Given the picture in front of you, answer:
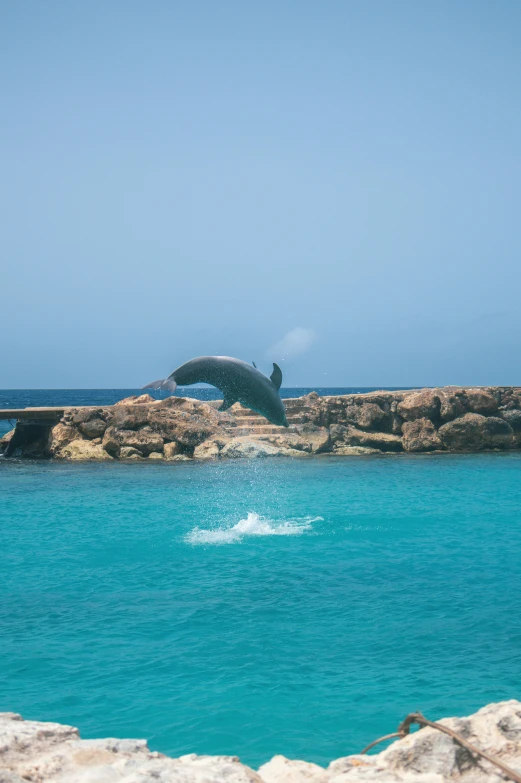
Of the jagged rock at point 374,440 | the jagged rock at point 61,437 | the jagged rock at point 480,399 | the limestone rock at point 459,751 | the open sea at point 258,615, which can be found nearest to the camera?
the limestone rock at point 459,751

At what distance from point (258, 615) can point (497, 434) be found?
839 inches

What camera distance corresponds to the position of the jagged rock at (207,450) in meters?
25.3

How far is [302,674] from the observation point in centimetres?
689

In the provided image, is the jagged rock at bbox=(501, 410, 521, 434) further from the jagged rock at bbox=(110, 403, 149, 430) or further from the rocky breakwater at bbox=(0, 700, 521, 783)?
the rocky breakwater at bbox=(0, 700, 521, 783)

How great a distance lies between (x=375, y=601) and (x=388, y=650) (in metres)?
1.80

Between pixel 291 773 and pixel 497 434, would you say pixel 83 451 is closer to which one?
pixel 497 434

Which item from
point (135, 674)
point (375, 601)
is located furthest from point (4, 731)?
point (375, 601)

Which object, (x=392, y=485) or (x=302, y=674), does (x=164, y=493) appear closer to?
(x=392, y=485)

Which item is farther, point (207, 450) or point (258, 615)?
point (207, 450)

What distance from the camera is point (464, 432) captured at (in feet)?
89.2

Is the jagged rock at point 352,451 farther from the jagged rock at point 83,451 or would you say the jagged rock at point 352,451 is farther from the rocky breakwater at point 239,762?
the rocky breakwater at point 239,762

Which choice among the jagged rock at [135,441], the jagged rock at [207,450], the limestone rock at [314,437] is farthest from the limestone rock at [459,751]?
the jagged rock at [135,441]

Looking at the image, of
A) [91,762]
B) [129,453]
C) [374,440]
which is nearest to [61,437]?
[129,453]

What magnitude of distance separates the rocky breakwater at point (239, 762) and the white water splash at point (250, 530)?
32.9ft
